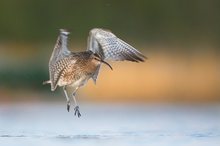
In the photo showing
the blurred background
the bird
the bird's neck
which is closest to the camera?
the bird's neck

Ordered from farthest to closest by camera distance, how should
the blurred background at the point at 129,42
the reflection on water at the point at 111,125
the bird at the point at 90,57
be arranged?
the blurred background at the point at 129,42 → the bird at the point at 90,57 → the reflection on water at the point at 111,125

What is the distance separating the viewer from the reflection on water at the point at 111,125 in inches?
278

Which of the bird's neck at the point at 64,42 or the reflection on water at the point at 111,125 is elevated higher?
the bird's neck at the point at 64,42

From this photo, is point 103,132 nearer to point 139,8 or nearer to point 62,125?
point 62,125

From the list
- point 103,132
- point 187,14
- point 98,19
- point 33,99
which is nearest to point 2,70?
point 33,99

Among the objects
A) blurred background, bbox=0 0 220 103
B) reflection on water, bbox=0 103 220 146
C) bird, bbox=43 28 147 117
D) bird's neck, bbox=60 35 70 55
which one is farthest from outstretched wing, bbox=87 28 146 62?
blurred background, bbox=0 0 220 103

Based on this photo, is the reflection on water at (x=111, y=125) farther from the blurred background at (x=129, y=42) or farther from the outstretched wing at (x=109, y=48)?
the blurred background at (x=129, y=42)

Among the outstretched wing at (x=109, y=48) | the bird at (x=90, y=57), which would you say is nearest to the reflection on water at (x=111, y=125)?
the bird at (x=90, y=57)

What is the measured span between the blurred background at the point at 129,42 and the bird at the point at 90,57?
8.90 ft

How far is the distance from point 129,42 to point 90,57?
5325 millimetres

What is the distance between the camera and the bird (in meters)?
7.89

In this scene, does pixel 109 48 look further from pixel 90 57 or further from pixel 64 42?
pixel 64 42

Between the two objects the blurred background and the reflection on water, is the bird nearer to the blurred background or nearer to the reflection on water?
the reflection on water

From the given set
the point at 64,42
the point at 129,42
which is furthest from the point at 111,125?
the point at 129,42
